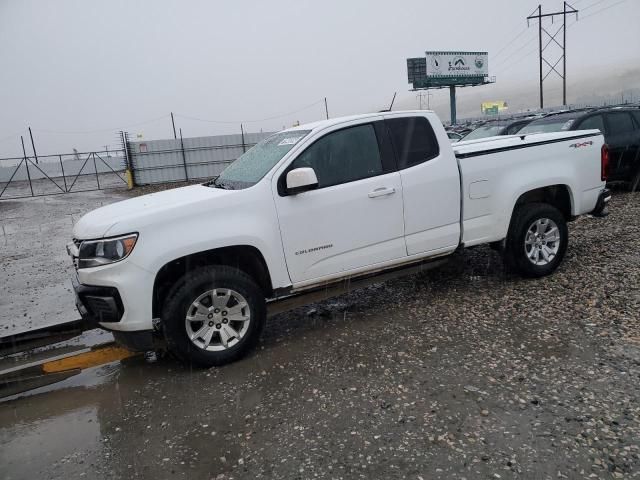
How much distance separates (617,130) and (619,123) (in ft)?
0.57

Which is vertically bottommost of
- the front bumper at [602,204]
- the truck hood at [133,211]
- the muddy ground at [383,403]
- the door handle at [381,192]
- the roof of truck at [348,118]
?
the muddy ground at [383,403]

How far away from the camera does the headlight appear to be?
3686mm

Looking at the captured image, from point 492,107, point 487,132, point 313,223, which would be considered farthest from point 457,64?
point 313,223

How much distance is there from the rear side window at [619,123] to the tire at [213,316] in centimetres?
871

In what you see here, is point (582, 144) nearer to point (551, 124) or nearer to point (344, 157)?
point (344, 157)

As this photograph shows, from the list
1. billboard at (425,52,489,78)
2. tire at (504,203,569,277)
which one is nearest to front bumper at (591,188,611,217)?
tire at (504,203,569,277)

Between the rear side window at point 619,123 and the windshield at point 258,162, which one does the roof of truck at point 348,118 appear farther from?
the rear side window at point 619,123

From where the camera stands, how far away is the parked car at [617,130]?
9500 mm

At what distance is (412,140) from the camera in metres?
4.86

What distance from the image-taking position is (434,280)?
6000 millimetres

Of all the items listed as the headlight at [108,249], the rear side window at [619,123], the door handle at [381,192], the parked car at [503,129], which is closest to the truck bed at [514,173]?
the door handle at [381,192]

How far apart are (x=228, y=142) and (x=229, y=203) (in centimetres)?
2439

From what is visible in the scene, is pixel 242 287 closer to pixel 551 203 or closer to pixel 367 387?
pixel 367 387

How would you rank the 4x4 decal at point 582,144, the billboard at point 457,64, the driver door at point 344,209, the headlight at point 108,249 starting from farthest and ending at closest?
the billboard at point 457,64
the 4x4 decal at point 582,144
the driver door at point 344,209
the headlight at point 108,249
